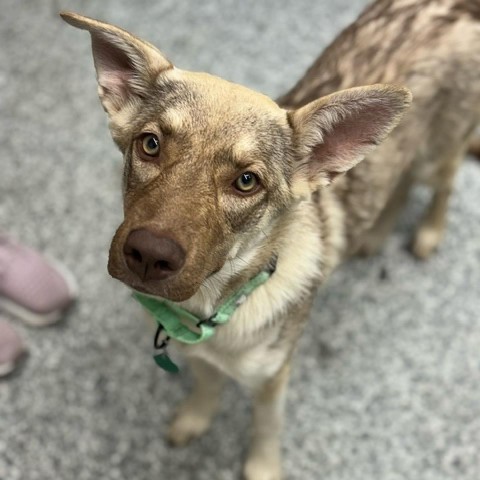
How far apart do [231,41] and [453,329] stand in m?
1.57

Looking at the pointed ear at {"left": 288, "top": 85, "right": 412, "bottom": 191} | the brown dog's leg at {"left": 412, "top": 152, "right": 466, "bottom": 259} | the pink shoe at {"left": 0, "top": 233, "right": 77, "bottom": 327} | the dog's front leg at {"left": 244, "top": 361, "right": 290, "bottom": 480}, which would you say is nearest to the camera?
the pointed ear at {"left": 288, "top": 85, "right": 412, "bottom": 191}

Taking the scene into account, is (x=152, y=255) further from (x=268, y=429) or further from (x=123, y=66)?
(x=268, y=429)

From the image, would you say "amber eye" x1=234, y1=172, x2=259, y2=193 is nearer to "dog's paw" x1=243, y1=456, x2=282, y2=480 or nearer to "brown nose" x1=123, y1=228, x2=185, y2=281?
"brown nose" x1=123, y1=228, x2=185, y2=281

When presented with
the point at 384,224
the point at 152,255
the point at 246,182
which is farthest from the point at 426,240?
the point at 152,255

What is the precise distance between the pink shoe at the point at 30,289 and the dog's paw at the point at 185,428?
0.56 m

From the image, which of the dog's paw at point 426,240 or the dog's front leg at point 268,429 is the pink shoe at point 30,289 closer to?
the dog's front leg at point 268,429

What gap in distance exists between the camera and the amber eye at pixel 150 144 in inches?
54.5

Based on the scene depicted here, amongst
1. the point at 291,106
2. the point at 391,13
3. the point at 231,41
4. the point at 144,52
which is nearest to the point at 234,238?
the point at 144,52

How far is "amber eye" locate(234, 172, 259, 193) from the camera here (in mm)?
1387

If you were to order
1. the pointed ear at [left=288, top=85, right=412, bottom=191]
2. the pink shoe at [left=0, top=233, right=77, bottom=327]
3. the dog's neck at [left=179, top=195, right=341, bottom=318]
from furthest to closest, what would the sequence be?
the pink shoe at [left=0, top=233, right=77, bottom=327] → the dog's neck at [left=179, top=195, right=341, bottom=318] → the pointed ear at [left=288, top=85, right=412, bottom=191]

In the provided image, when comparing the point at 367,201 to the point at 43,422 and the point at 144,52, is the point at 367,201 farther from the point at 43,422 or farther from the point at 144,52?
the point at 43,422

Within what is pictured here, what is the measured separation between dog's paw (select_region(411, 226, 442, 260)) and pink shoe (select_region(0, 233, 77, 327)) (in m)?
1.25

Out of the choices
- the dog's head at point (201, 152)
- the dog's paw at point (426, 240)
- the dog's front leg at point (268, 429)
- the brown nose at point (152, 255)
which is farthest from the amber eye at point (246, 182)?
the dog's paw at point (426, 240)

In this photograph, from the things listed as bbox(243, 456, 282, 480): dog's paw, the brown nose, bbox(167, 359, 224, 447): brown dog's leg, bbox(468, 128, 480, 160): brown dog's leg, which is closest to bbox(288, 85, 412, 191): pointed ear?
the brown nose
